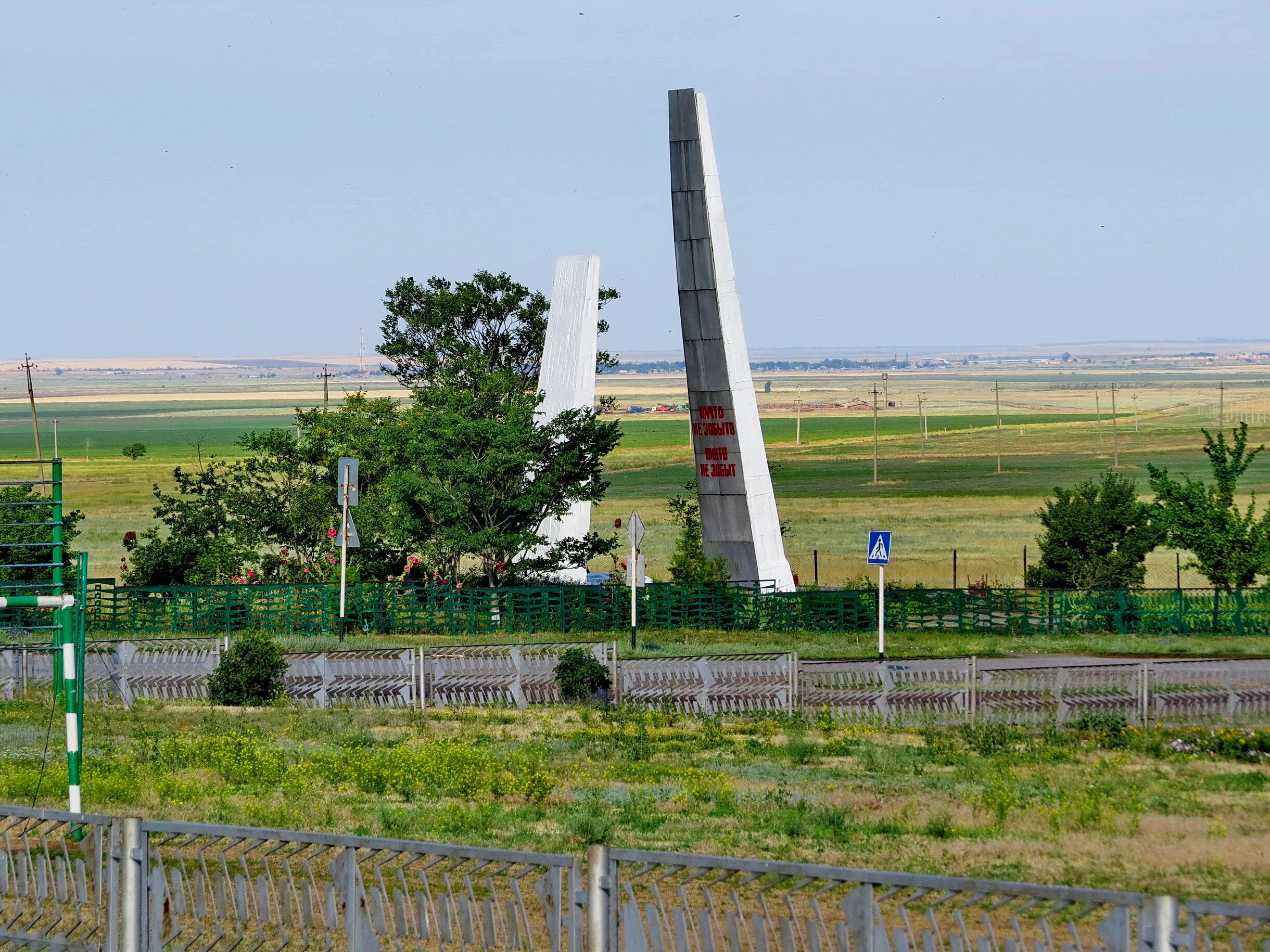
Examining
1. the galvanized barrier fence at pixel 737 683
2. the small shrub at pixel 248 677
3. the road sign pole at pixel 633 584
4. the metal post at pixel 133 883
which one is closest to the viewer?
the metal post at pixel 133 883

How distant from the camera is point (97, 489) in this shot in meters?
124

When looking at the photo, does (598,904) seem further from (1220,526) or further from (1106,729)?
(1220,526)

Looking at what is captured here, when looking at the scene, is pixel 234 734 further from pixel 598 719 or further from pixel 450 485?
pixel 450 485

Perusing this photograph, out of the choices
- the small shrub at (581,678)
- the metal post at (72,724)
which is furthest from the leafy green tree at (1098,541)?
the metal post at (72,724)

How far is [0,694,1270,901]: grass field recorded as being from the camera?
14.9 meters

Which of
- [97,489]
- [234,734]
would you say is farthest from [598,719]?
[97,489]

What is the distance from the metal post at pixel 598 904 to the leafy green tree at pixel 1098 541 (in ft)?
133

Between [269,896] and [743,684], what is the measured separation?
59.4 ft

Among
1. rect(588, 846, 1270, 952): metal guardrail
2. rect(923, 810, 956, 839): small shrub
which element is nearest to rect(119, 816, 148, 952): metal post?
rect(588, 846, 1270, 952): metal guardrail

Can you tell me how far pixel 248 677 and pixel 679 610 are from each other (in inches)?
567

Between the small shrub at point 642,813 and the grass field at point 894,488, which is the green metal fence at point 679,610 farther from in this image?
the small shrub at point 642,813

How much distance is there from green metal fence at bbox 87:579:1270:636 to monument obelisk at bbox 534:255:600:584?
3164mm

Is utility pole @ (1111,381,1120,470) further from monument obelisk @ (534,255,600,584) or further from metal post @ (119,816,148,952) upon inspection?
metal post @ (119,816,148,952)

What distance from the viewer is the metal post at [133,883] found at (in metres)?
9.71
